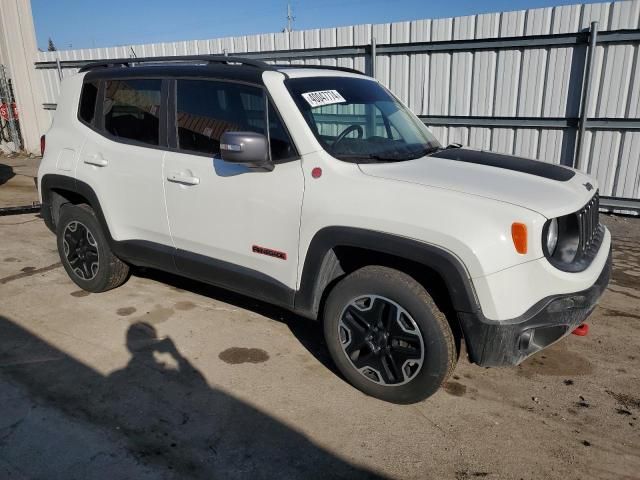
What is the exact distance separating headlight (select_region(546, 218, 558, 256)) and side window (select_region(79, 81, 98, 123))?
3608 millimetres

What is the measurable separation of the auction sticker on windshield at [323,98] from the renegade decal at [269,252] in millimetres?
957

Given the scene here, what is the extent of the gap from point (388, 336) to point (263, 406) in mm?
858

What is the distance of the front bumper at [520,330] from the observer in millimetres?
2561

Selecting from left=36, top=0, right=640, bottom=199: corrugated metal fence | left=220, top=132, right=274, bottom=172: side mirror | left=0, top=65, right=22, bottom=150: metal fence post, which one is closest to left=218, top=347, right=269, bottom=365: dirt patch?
left=220, top=132, right=274, bottom=172: side mirror

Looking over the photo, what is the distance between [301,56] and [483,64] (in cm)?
326

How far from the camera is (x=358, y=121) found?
3574mm

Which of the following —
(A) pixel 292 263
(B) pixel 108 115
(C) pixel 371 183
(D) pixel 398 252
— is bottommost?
(A) pixel 292 263

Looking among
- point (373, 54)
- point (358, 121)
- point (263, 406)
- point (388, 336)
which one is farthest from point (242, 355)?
point (373, 54)

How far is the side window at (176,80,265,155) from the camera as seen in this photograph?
338cm

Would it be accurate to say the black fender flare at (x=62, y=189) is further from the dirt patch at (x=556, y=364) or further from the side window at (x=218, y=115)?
the dirt patch at (x=556, y=364)

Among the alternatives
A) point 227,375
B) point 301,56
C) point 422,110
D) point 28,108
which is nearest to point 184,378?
point 227,375

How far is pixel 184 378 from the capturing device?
336cm

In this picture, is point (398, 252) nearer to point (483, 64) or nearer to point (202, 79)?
point (202, 79)

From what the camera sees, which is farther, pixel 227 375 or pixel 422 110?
pixel 422 110
